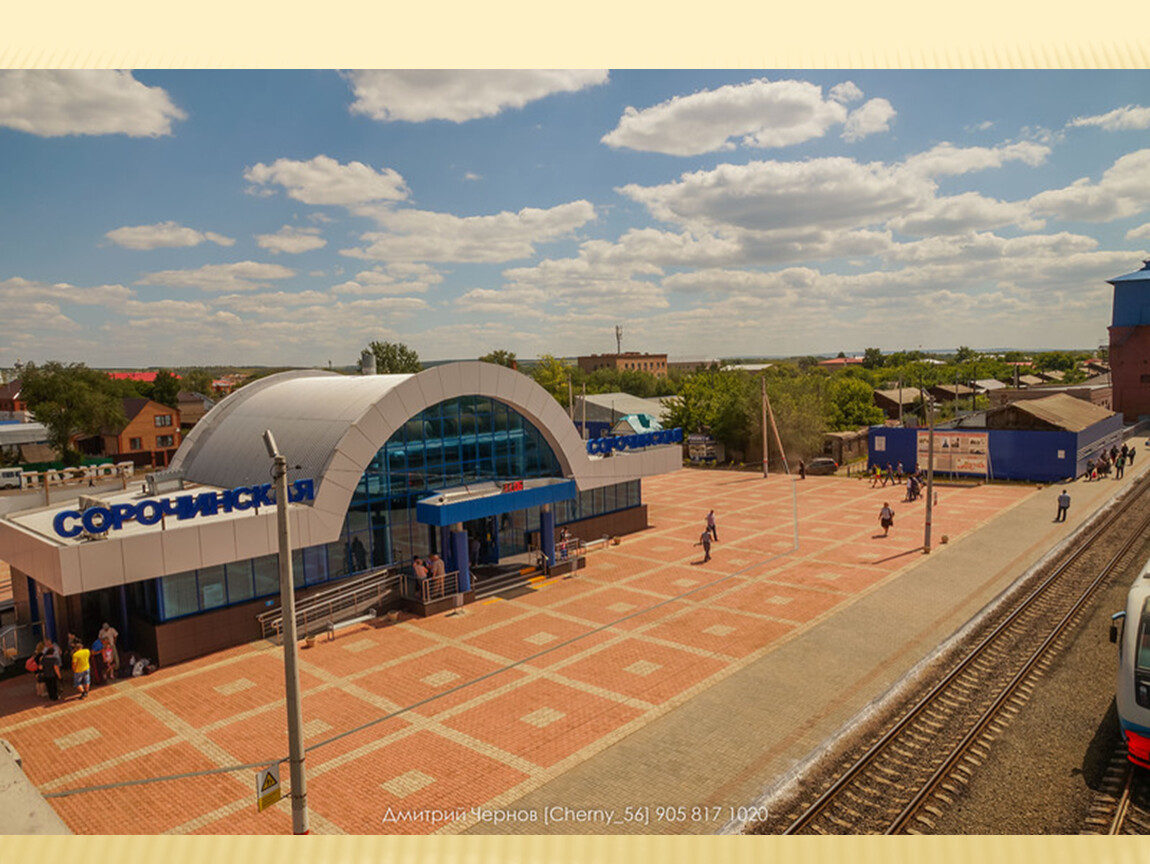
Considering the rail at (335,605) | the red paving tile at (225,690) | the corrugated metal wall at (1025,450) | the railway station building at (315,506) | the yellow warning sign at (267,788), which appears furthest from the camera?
the corrugated metal wall at (1025,450)

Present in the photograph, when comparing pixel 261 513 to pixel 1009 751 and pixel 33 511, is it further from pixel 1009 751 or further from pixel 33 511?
→ pixel 1009 751

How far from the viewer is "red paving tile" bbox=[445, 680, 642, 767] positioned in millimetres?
16344

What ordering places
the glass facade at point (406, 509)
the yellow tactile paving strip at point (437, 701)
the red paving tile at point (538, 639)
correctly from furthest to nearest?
the glass facade at point (406, 509) → the red paving tile at point (538, 639) → the yellow tactile paving strip at point (437, 701)

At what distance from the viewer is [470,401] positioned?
97.2 feet

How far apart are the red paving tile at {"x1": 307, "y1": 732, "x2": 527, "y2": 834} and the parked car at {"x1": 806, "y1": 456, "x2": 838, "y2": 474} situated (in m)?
47.7

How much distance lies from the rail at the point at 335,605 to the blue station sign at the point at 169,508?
3.55 meters

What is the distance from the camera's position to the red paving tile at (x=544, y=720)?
1634 centimetres

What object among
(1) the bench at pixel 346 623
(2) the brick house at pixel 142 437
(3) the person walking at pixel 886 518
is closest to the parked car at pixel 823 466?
(3) the person walking at pixel 886 518

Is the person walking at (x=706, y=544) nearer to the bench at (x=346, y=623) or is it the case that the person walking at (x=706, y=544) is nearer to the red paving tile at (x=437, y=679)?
the red paving tile at (x=437, y=679)

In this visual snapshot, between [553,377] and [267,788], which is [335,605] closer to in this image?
[267,788]

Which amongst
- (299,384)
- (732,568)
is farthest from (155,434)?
(732,568)

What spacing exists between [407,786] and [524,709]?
3992 mm

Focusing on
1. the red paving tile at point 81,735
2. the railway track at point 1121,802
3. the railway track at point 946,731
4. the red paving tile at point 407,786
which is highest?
the railway track at point 1121,802

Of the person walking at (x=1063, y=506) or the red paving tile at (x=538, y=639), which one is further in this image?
the person walking at (x=1063, y=506)
